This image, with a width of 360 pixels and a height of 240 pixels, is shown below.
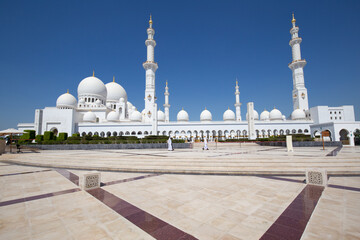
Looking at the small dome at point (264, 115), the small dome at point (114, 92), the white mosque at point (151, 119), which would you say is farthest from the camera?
the small dome at point (114, 92)

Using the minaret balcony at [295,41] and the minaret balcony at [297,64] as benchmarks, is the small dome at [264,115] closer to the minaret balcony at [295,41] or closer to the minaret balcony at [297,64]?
the minaret balcony at [297,64]

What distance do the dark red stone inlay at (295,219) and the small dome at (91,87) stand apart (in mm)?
48557

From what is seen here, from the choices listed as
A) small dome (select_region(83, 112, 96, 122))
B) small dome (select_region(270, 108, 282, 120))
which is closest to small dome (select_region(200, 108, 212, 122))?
small dome (select_region(270, 108, 282, 120))

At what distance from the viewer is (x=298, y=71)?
1704 inches

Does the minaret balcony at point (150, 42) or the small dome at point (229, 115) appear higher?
the minaret balcony at point (150, 42)

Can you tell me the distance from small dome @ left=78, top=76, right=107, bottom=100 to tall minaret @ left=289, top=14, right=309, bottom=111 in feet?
161

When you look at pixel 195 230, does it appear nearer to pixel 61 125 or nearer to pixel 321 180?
→ pixel 321 180

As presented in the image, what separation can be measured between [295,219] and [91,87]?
4932cm

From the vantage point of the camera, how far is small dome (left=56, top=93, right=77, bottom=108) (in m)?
42.3

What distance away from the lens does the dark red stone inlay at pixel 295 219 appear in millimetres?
2281

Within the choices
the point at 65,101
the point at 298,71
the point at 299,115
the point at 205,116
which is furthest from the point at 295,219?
the point at 298,71

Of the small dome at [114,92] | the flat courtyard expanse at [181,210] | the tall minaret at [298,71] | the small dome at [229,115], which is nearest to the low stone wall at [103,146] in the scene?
the flat courtyard expanse at [181,210]

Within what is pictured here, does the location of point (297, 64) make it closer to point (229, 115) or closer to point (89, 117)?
point (229, 115)

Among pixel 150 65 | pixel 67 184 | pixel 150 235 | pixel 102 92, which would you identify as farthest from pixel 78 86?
pixel 150 235
